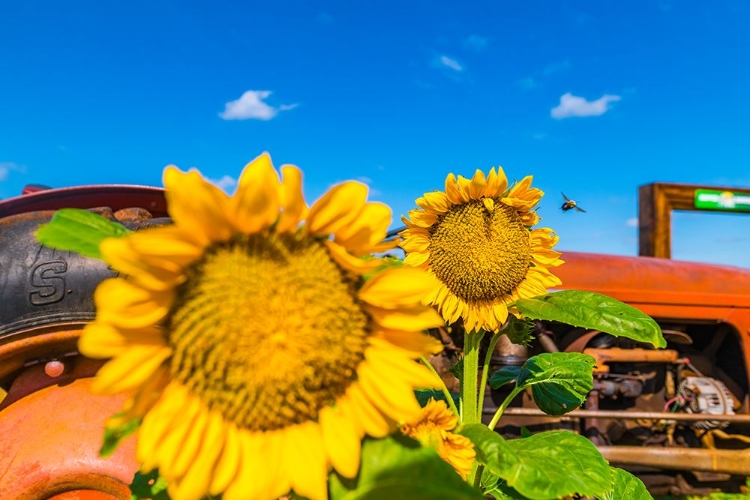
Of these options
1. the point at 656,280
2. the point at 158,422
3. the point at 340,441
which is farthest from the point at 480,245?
the point at 656,280

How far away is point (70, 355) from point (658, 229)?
4.61m

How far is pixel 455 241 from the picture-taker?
1.26 meters

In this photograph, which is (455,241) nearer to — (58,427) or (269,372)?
(269,372)

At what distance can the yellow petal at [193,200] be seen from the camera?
51 cm

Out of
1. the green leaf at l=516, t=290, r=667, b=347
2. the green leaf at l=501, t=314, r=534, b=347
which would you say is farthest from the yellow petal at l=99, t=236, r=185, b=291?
the green leaf at l=501, t=314, r=534, b=347

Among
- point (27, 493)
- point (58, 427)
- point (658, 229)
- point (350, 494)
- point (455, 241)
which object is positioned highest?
point (658, 229)

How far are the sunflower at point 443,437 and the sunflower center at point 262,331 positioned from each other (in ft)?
0.97

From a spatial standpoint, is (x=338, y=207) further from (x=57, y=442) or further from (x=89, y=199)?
(x=89, y=199)

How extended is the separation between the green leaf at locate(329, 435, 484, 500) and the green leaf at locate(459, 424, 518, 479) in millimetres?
265

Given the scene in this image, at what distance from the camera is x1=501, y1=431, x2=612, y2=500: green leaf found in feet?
2.54

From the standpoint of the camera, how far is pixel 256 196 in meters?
0.53

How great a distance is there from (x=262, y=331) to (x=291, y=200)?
13cm

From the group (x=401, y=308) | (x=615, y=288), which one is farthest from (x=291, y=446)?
(x=615, y=288)

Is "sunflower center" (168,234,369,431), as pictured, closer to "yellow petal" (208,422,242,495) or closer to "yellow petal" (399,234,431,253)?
"yellow petal" (208,422,242,495)
